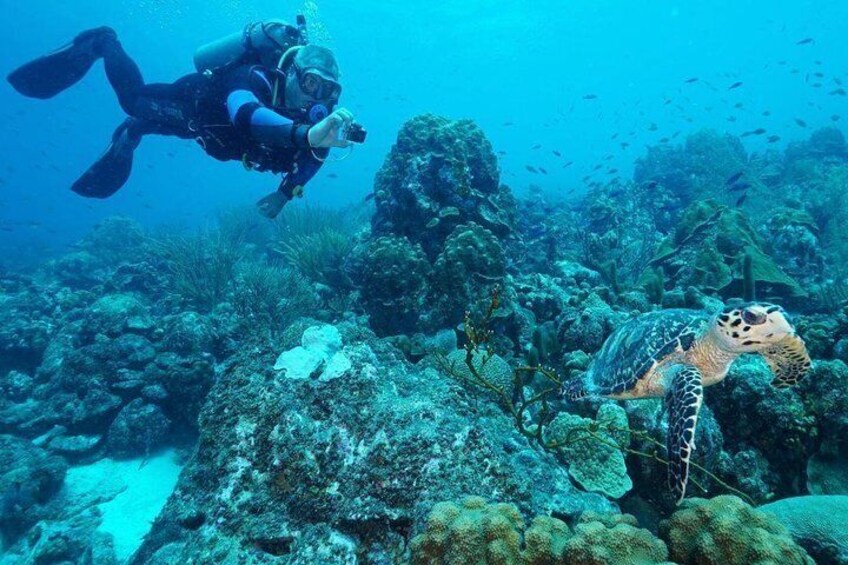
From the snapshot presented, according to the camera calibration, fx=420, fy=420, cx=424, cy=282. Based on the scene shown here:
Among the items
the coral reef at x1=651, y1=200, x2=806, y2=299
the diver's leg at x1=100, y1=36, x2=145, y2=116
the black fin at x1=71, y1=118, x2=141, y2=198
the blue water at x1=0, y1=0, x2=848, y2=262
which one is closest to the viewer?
the coral reef at x1=651, y1=200, x2=806, y2=299

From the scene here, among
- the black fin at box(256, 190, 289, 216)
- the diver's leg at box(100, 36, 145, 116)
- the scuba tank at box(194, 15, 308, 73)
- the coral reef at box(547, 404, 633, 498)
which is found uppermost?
the diver's leg at box(100, 36, 145, 116)

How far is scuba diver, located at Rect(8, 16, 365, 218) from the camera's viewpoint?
4.45 metres

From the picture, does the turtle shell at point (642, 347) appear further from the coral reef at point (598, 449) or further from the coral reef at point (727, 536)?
the coral reef at point (727, 536)

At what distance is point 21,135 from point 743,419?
17857 cm

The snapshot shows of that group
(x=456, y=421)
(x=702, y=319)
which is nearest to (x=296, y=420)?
(x=456, y=421)

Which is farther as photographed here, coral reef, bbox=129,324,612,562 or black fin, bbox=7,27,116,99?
black fin, bbox=7,27,116,99

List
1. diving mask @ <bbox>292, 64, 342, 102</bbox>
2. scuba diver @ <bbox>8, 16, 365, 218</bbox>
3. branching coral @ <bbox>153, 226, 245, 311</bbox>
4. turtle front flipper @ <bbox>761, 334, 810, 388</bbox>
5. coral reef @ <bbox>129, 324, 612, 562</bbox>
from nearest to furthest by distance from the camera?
1. coral reef @ <bbox>129, 324, 612, 562</bbox>
2. turtle front flipper @ <bbox>761, 334, 810, 388</bbox>
3. scuba diver @ <bbox>8, 16, 365, 218</bbox>
4. diving mask @ <bbox>292, 64, 342, 102</bbox>
5. branching coral @ <bbox>153, 226, 245, 311</bbox>

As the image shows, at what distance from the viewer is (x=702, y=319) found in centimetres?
392

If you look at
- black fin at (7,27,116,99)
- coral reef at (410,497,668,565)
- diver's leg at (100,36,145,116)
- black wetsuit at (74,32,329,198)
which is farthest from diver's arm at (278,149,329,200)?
black fin at (7,27,116,99)

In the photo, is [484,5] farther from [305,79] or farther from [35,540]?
A: [35,540]

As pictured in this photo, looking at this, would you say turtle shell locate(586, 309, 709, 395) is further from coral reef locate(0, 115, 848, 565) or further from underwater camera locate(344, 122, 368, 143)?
underwater camera locate(344, 122, 368, 143)

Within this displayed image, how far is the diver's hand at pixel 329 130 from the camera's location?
3.92 m

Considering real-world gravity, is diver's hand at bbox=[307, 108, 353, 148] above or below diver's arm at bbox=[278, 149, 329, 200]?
below

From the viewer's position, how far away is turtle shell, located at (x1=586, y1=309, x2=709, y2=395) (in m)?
3.78
